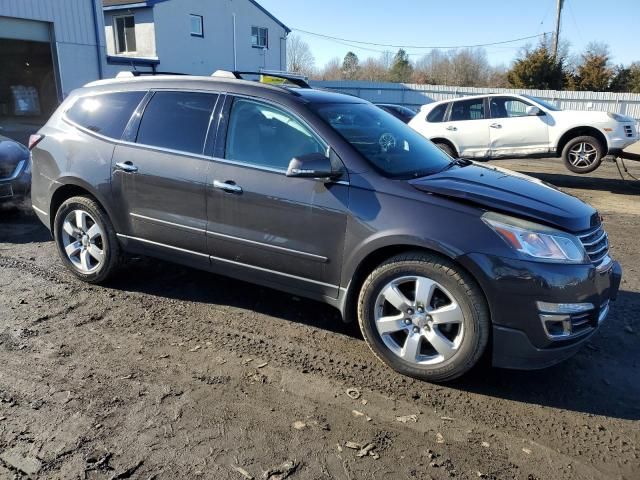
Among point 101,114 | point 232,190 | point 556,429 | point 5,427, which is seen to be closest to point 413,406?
point 556,429

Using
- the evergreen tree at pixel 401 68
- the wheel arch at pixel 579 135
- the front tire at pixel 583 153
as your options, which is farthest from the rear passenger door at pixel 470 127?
the evergreen tree at pixel 401 68

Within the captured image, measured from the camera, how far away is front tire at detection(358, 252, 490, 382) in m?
3.15

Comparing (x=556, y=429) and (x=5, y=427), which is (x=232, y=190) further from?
(x=556, y=429)

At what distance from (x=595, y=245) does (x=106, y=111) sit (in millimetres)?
4095

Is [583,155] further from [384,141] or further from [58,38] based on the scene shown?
[58,38]

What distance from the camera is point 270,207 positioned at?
374 centimetres

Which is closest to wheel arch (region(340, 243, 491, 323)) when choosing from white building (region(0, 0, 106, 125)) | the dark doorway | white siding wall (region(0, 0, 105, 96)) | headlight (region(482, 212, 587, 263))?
headlight (region(482, 212, 587, 263))

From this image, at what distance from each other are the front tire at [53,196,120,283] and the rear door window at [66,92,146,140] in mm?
652

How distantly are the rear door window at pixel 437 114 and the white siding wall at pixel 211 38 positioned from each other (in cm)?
1775

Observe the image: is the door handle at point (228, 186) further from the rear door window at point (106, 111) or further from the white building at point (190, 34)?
the white building at point (190, 34)

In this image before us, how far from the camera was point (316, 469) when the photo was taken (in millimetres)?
2562

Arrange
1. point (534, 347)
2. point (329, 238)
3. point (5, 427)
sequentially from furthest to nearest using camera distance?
point (329, 238), point (534, 347), point (5, 427)

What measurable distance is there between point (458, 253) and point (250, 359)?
5.18 ft

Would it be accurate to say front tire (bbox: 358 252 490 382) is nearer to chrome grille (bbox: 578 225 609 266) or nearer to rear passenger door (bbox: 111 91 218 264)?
chrome grille (bbox: 578 225 609 266)
